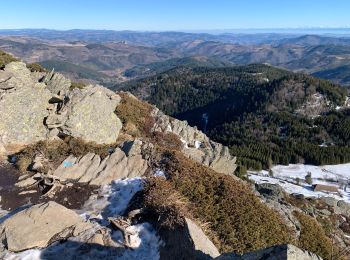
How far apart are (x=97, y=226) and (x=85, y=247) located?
5.61 feet

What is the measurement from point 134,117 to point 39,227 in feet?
90.8

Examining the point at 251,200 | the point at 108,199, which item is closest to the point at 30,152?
the point at 108,199

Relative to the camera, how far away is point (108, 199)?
2383cm

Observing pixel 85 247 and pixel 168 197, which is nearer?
pixel 85 247

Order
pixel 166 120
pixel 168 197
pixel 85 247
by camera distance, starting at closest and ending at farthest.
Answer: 1. pixel 85 247
2. pixel 168 197
3. pixel 166 120

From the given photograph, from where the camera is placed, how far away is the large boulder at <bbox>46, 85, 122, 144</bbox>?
3412cm

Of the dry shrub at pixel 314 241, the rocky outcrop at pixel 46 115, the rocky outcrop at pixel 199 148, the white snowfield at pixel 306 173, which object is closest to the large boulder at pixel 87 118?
the rocky outcrop at pixel 46 115

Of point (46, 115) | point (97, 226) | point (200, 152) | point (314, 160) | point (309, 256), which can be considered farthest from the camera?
point (314, 160)

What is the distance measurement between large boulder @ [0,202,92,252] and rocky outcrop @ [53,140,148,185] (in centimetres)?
640

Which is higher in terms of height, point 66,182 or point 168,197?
point 168,197

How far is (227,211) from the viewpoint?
22.6 metres

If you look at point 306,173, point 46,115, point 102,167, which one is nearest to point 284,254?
point 102,167

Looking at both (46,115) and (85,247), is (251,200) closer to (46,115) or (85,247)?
(85,247)

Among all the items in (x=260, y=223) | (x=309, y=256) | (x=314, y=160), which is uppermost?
(x=309, y=256)
